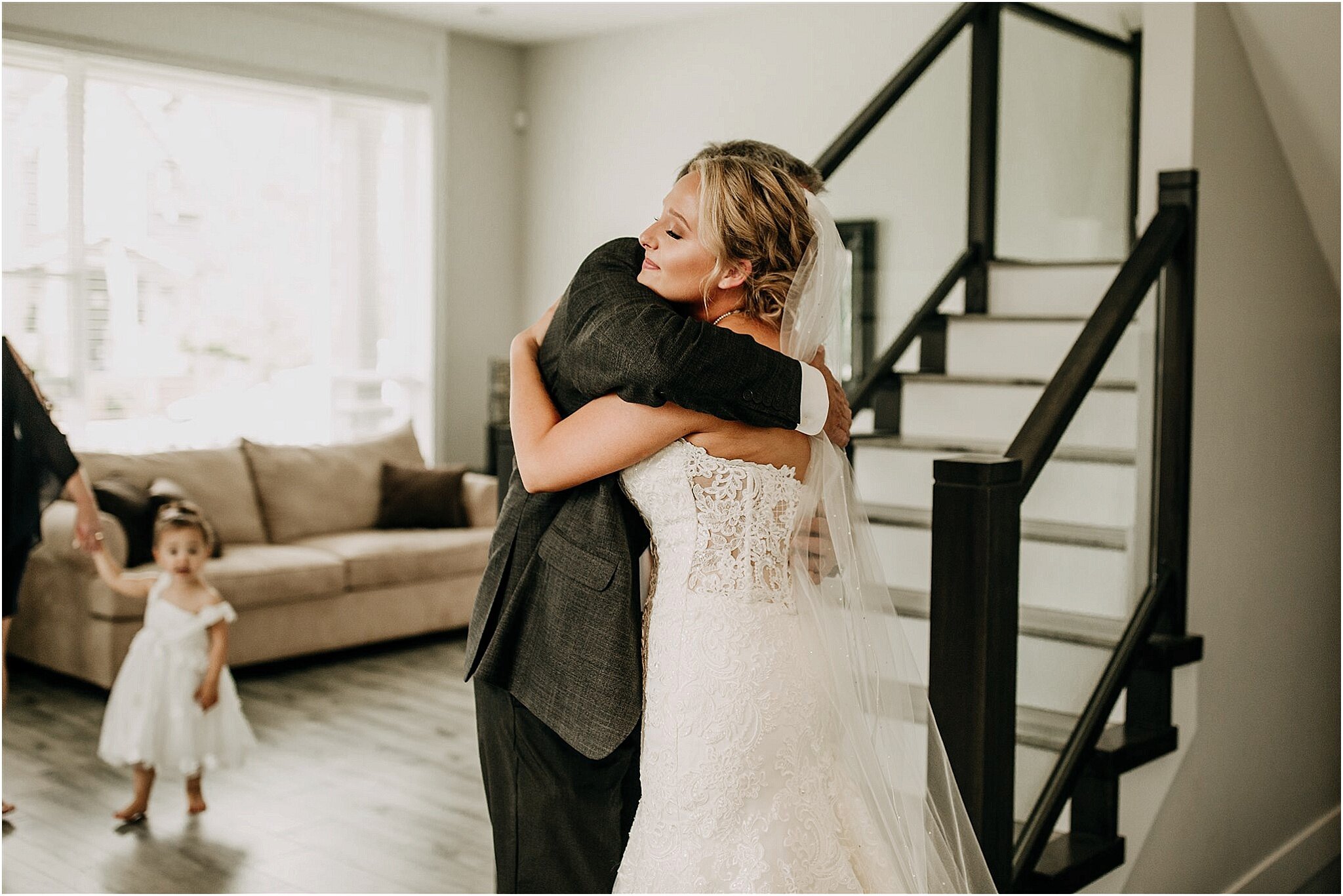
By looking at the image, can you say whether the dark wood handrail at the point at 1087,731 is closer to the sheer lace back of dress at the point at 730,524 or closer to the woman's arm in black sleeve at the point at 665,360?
the sheer lace back of dress at the point at 730,524

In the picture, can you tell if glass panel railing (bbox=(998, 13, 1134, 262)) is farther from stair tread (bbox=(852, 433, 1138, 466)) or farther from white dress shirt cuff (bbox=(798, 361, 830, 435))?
white dress shirt cuff (bbox=(798, 361, 830, 435))

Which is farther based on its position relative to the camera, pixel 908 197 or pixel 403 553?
pixel 403 553

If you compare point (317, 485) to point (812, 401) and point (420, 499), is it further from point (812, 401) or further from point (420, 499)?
point (812, 401)

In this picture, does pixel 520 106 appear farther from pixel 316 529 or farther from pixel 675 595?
pixel 675 595

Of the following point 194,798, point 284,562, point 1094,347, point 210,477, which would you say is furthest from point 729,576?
point 210,477

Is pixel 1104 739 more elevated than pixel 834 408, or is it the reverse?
pixel 834 408

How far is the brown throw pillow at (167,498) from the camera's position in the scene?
199 inches

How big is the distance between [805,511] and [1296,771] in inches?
110

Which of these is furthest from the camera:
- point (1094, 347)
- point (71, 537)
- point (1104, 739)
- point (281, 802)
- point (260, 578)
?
point (260, 578)

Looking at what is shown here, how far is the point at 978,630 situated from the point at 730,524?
2.11 feet

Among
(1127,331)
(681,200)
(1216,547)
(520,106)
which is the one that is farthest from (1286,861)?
(520,106)

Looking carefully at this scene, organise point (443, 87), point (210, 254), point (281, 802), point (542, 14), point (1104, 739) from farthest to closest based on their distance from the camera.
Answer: point (443, 87) → point (542, 14) → point (210, 254) → point (281, 802) → point (1104, 739)

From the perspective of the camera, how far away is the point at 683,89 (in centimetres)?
704

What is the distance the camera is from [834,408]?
1.92 meters
